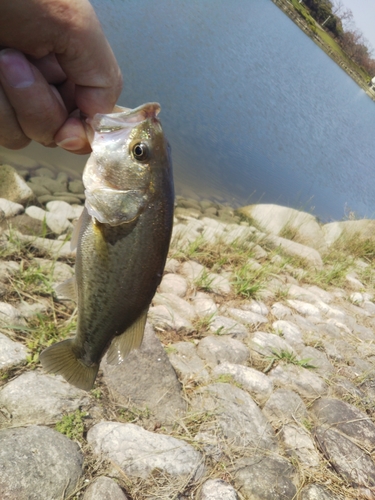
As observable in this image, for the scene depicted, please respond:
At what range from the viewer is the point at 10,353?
2.81 metres

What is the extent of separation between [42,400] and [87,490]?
2.02 feet

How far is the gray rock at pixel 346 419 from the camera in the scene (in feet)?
11.5

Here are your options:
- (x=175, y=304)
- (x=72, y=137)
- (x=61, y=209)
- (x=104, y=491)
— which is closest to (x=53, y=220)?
(x=61, y=209)

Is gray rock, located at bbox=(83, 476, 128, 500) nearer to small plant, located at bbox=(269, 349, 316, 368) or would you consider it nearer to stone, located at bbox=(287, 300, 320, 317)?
small plant, located at bbox=(269, 349, 316, 368)

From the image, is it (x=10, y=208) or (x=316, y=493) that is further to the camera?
(x=10, y=208)

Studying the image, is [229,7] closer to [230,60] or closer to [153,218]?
[230,60]

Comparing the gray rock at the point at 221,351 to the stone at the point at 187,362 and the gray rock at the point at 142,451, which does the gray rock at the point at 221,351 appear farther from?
the gray rock at the point at 142,451

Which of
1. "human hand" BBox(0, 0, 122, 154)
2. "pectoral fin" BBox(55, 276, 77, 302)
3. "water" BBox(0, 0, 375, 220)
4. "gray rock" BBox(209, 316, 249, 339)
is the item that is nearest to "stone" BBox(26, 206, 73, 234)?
"gray rock" BBox(209, 316, 249, 339)

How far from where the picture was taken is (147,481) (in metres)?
2.46

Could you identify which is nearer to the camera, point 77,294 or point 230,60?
point 77,294

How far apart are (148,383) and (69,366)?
4.18ft

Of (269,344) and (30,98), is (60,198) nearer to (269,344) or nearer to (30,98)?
(269,344)

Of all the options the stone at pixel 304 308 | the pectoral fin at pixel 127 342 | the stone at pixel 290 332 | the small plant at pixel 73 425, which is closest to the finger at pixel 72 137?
the pectoral fin at pixel 127 342

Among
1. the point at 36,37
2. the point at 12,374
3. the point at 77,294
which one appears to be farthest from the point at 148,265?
the point at 12,374
